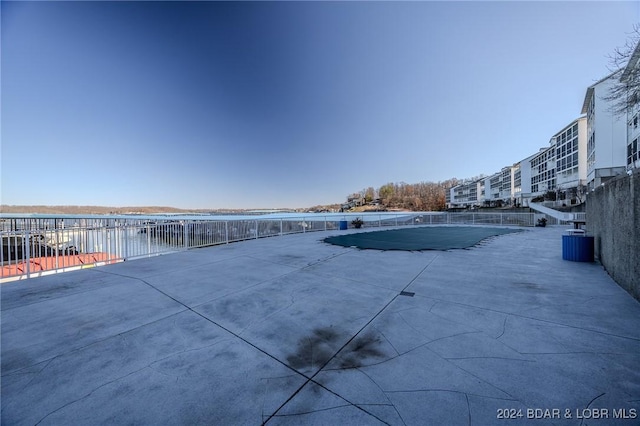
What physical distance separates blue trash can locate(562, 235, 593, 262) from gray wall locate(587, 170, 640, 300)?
43cm

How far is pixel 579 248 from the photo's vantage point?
666 cm

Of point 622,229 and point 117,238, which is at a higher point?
Result: point 622,229

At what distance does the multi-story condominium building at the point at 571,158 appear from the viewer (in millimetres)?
33719

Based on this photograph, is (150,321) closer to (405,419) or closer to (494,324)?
(405,419)

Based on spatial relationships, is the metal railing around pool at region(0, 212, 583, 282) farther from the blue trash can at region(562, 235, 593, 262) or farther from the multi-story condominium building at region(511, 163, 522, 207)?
the multi-story condominium building at region(511, 163, 522, 207)

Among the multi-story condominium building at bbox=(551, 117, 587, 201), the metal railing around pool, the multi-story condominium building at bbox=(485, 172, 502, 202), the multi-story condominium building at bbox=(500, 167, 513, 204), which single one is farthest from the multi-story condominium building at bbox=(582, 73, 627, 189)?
the multi-story condominium building at bbox=(485, 172, 502, 202)

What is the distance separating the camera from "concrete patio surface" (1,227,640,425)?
1.86 m

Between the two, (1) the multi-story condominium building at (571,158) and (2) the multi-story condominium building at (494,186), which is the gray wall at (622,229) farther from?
(2) the multi-story condominium building at (494,186)

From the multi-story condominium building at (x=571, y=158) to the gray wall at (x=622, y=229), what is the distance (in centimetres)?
3905

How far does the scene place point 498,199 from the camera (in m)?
71.9

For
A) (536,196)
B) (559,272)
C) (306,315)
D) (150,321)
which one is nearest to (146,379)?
(150,321)

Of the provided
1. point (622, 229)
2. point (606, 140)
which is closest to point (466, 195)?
point (606, 140)

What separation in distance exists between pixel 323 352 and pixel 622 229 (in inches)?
233

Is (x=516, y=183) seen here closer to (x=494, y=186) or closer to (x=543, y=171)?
(x=543, y=171)
